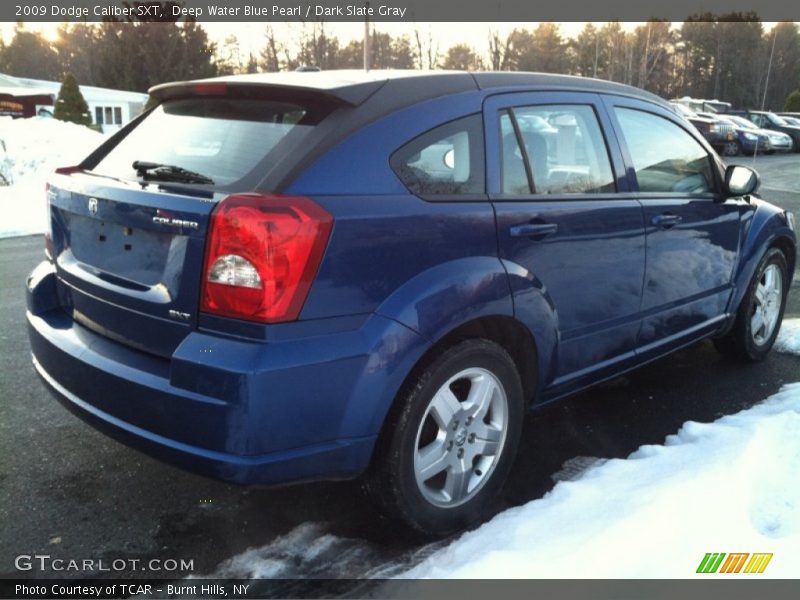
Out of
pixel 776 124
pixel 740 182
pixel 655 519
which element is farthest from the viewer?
pixel 776 124

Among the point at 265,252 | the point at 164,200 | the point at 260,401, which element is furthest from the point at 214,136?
the point at 260,401

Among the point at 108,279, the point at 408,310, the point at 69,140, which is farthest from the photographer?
the point at 69,140

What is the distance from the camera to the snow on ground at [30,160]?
35.9 feet

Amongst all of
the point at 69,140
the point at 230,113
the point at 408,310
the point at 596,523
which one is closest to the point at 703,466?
the point at 596,523

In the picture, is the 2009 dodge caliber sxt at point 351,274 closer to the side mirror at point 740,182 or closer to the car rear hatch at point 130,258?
the car rear hatch at point 130,258

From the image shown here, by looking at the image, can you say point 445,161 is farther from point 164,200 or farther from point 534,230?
point 164,200

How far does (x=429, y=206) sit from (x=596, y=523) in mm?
1270

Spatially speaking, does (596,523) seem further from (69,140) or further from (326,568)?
(69,140)

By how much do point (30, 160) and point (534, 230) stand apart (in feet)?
63.0

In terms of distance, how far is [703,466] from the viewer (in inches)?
121

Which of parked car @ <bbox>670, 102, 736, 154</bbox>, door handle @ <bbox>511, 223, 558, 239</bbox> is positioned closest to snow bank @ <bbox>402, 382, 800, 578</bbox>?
door handle @ <bbox>511, 223, 558, 239</bbox>

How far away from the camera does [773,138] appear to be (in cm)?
2758

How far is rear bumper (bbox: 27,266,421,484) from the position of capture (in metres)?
2.31

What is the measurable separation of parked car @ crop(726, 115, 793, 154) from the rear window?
27.1 metres
